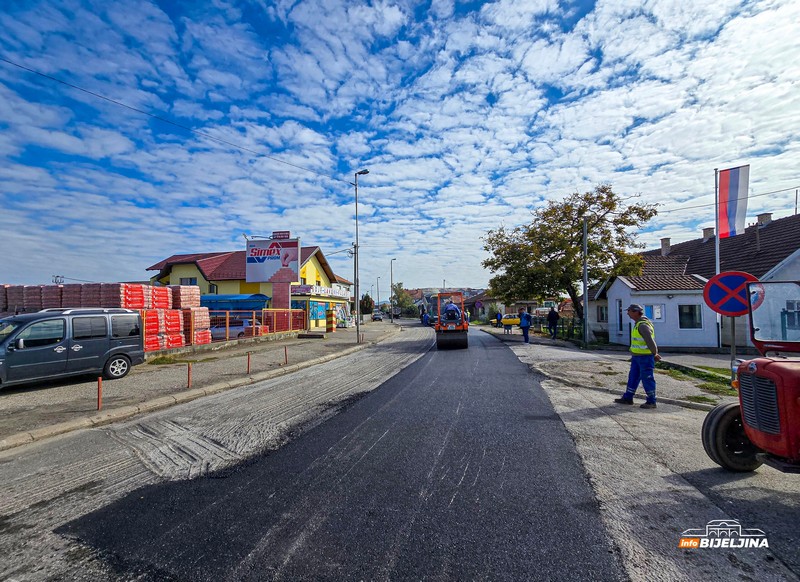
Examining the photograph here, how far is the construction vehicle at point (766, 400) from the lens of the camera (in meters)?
3.37

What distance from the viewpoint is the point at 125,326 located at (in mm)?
10578

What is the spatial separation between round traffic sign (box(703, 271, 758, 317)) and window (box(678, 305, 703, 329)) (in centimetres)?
1463

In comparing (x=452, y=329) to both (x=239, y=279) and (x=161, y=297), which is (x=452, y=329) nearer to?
(x=161, y=297)

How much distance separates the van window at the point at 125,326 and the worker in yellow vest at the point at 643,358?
11509 millimetres

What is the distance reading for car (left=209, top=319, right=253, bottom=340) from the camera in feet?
62.3

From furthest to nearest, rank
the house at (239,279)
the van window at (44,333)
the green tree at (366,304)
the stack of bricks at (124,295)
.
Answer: the green tree at (366,304) → the house at (239,279) → the stack of bricks at (124,295) → the van window at (44,333)

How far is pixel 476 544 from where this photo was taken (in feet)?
9.64

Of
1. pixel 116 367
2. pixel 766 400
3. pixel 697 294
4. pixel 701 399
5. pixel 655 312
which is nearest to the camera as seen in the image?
pixel 766 400

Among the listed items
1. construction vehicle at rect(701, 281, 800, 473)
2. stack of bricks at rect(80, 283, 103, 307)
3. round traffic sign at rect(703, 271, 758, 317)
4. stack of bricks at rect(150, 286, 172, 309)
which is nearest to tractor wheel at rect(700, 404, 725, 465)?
construction vehicle at rect(701, 281, 800, 473)

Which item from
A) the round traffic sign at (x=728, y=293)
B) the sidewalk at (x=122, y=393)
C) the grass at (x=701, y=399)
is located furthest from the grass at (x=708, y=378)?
the sidewalk at (x=122, y=393)

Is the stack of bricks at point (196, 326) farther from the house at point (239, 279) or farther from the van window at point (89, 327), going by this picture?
the house at point (239, 279)

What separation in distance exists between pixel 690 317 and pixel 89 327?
22.3m

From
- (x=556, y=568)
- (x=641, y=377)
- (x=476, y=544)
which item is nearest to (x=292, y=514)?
(x=476, y=544)

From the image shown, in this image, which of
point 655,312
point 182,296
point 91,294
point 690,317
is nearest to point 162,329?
point 182,296
